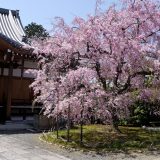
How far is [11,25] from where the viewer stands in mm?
25203

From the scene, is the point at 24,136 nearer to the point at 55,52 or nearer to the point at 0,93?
the point at 55,52

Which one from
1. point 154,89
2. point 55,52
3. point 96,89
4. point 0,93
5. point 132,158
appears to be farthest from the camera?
point 0,93

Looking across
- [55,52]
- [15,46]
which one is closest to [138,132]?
[55,52]

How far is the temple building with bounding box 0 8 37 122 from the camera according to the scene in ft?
56.9

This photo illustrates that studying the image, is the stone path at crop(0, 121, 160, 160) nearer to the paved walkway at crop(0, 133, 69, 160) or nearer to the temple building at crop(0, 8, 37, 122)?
the paved walkway at crop(0, 133, 69, 160)

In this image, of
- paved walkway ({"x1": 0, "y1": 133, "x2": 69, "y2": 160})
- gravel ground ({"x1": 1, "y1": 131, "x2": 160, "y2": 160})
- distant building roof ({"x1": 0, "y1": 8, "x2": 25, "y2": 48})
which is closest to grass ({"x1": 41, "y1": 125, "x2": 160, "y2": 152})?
gravel ground ({"x1": 1, "y1": 131, "x2": 160, "y2": 160})

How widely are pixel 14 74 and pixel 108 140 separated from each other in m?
8.69

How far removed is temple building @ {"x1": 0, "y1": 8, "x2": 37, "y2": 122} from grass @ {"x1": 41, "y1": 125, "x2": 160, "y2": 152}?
4184 mm

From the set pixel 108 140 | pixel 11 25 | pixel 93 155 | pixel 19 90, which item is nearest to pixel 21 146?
pixel 93 155

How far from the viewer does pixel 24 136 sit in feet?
46.0

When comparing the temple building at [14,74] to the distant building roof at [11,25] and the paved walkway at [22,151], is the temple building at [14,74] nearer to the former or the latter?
the distant building roof at [11,25]

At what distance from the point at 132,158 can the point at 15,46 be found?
8.94 meters

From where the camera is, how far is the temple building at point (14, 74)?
17.3m

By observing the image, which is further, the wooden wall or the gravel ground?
the wooden wall
